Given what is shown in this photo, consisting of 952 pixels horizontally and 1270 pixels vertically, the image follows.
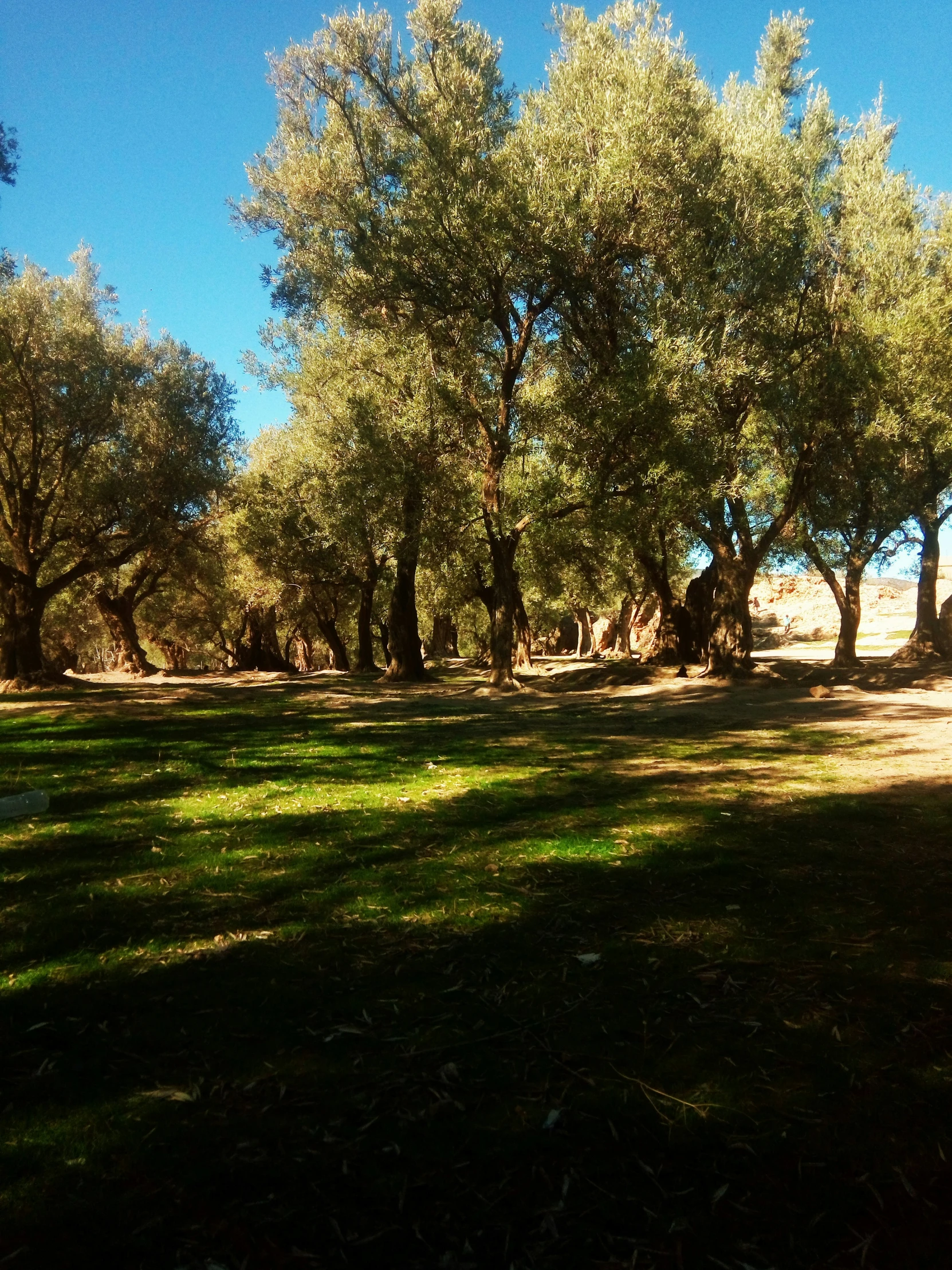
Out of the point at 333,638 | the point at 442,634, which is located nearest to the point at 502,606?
the point at 333,638

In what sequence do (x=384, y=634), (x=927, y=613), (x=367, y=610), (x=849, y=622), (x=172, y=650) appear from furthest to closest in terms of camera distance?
(x=384, y=634) → (x=172, y=650) → (x=367, y=610) → (x=849, y=622) → (x=927, y=613)

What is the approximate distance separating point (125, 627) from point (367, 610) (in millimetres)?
9981

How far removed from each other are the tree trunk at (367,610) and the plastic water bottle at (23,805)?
18903 mm

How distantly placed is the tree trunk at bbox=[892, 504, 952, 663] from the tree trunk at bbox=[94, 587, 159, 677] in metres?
28.7

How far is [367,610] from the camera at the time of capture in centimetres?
3262

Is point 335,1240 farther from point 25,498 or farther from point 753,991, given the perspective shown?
point 25,498

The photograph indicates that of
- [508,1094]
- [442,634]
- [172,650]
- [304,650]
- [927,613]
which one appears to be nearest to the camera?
[508,1094]

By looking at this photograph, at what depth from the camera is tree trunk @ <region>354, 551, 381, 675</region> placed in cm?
2859

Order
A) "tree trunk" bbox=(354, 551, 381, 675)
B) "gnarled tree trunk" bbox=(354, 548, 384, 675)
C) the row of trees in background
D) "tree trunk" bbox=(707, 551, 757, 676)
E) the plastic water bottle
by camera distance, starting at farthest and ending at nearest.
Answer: "tree trunk" bbox=(354, 551, 381, 675) → "gnarled tree trunk" bbox=(354, 548, 384, 675) → "tree trunk" bbox=(707, 551, 757, 676) → the row of trees in background → the plastic water bottle

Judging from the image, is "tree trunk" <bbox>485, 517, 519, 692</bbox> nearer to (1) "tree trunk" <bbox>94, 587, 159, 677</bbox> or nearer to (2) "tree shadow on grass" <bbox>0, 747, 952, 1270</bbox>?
(1) "tree trunk" <bbox>94, 587, 159, 677</bbox>

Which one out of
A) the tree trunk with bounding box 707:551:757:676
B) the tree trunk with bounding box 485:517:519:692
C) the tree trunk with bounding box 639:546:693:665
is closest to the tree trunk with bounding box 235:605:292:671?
the tree trunk with bounding box 485:517:519:692

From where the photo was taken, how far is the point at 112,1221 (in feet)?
7.42

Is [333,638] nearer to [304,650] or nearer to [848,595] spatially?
[304,650]

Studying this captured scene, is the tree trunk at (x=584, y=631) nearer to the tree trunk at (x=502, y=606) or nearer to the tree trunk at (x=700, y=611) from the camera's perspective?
the tree trunk at (x=700, y=611)
